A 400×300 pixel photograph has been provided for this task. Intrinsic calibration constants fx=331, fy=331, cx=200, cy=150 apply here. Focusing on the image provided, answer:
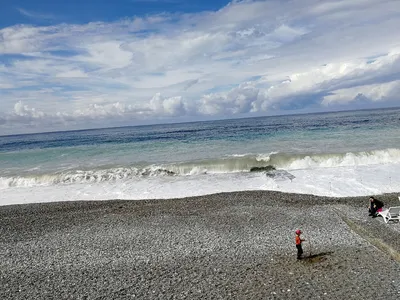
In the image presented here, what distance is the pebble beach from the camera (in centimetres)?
955

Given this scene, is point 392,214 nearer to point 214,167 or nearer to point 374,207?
point 374,207

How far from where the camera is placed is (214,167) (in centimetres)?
3200

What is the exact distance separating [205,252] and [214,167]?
20.0 m

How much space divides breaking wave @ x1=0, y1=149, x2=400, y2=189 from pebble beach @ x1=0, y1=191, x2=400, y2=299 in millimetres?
11434

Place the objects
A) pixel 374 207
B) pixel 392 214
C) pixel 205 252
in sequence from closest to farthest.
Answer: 1. pixel 205 252
2. pixel 392 214
3. pixel 374 207

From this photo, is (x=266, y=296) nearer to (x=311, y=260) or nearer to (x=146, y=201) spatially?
(x=311, y=260)

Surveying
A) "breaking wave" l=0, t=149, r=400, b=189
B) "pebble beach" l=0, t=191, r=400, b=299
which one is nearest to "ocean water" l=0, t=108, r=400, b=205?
"breaking wave" l=0, t=149, r=400, b=189

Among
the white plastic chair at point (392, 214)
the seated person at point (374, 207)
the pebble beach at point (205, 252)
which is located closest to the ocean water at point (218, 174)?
the pebble beach at point (205, 252)

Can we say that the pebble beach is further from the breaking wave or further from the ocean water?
the breaking wave

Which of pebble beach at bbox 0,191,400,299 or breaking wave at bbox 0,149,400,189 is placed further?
breaking wave at bbox 0,149,400,189

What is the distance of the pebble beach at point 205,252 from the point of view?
9.55 metres

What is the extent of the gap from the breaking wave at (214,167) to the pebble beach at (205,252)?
37.5ft

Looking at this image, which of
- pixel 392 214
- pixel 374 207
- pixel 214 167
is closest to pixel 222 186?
pixel 214 167

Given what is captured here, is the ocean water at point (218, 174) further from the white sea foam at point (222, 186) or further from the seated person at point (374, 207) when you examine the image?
the seated person at point (374, 207)
